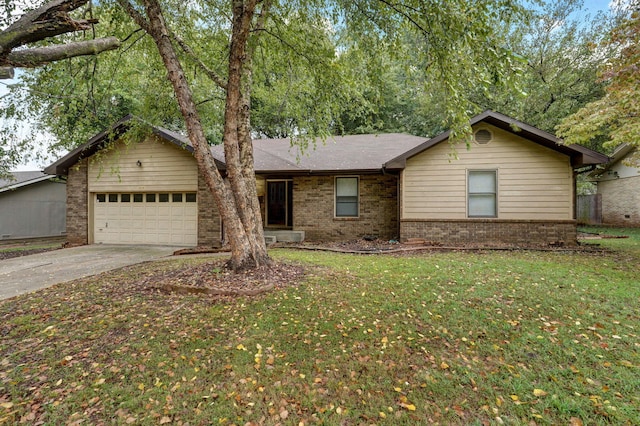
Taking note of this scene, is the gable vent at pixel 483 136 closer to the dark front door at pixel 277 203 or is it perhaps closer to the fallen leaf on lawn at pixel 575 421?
the dark front door at pixel 277 203

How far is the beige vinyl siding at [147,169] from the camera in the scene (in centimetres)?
1114

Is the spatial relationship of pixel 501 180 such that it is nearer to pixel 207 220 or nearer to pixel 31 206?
pixel 207 220

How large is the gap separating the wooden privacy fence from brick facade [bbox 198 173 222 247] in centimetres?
2162

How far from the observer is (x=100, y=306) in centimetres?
467

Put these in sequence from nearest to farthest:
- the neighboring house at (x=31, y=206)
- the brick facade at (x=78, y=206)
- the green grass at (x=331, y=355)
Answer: the green grass at (x=331, y=355), the brick facade at (x=78, y=206), the neighboring house at (x=31, y=206)

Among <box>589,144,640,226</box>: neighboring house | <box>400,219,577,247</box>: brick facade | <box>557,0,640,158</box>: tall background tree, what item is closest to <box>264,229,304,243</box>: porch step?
<box>400,219,577,247</box>: brick facade

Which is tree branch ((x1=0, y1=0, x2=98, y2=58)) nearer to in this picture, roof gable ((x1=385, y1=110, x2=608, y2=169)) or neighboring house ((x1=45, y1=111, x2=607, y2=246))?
neighboring house ((x1=45, y1=111, x2=607, y2=246))

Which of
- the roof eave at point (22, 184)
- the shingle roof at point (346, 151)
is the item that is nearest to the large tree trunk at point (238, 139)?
the shingle roof at point (346, 151)

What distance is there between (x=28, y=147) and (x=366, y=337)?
11801 mm

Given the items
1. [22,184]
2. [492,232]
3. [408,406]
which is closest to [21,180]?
[22,184]

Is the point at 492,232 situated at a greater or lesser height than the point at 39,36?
lesser

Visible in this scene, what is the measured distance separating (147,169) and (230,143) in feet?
23.5

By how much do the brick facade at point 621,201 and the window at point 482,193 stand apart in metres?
12.0

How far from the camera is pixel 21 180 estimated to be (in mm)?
15719
